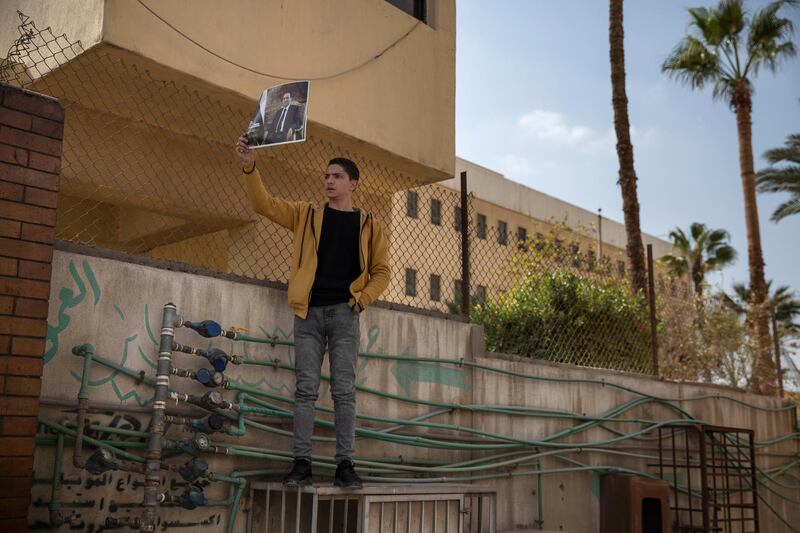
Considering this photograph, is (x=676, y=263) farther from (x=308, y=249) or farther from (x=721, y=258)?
(x=308, y=249)

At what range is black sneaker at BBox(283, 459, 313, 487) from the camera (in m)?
4.56

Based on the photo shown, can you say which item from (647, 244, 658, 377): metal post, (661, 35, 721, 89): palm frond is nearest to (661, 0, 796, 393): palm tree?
(661, 35, 721, 89): palm frond

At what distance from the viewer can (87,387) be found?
13.8 ft

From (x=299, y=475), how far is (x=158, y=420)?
0.86 meters

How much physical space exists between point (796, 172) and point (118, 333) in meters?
22.2

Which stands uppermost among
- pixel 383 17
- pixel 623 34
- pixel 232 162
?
pixel 623 34

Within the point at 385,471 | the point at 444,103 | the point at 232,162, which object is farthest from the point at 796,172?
the point at 385,471

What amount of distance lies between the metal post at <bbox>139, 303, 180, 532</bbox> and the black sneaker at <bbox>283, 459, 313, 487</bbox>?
711 millimetres

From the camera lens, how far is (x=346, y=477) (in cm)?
465

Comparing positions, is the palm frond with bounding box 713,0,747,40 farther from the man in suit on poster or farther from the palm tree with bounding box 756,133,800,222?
the man in suit on poster

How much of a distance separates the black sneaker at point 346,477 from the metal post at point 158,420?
3.28 feet

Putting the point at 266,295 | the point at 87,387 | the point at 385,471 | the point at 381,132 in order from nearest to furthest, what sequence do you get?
1. the point at 87,387
2. the point at 266,295
3. the point at 385,471
4. the point at 381,132

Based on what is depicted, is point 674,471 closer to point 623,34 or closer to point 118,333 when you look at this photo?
point 118,333

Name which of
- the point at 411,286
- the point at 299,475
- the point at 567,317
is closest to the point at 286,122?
the point at 299,475
